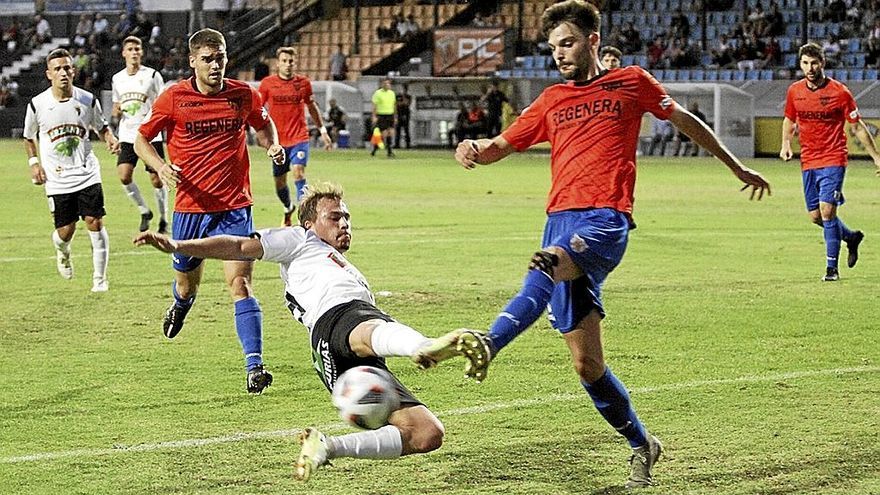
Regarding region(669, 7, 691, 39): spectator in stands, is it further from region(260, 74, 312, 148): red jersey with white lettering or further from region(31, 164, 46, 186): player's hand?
region(31, 164, 46, 186): player's hand

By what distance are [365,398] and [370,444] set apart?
0.64 ft

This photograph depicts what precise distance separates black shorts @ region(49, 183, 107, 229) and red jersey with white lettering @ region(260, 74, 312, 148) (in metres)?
7.09

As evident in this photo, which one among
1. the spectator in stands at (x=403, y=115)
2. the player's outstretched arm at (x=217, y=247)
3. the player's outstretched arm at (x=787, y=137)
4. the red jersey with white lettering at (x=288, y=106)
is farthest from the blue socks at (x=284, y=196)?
the spectator in stands at (x=403, y=115)

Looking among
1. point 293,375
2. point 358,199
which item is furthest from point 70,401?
point 358,199

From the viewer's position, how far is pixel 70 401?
8.52m

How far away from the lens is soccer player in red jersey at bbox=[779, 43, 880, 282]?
1464 cm

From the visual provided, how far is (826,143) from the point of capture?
14.8 meters

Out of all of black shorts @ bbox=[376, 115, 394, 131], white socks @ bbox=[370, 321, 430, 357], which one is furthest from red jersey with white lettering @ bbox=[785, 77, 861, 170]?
black shorts @ bbox=[376, 115, 394, 131]

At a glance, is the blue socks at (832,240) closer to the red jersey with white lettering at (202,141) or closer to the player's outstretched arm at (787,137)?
the player's outstretched arm at (787,137)

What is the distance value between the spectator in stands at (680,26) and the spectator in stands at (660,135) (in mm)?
3758

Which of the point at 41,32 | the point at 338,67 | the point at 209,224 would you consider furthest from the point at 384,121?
the point at 209,224

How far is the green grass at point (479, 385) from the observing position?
6723 mm

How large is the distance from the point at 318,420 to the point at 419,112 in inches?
1477

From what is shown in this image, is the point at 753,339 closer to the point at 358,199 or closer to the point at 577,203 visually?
the point at 577,203
